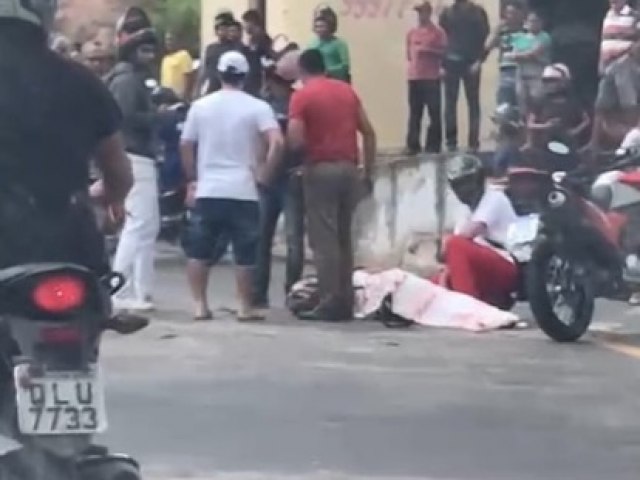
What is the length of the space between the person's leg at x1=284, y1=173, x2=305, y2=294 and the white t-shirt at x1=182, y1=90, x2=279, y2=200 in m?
0.99

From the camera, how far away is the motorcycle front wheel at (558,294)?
1385 centimetres

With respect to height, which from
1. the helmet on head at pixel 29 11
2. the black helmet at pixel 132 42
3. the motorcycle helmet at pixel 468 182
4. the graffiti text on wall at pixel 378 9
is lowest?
the graffiti text on wall at pixel 378 9

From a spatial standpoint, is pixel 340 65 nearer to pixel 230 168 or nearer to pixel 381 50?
pixel 381 50

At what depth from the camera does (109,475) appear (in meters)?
7.00

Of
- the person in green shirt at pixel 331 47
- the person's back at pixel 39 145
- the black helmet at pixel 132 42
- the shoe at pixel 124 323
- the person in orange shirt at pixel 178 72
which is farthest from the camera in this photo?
the person in orange shirt at pixel 178 72

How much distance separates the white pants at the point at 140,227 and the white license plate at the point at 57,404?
8.49 meters

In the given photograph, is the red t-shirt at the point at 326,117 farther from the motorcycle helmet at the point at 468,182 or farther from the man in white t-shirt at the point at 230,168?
the motorcycle helmet at the point at 468,182

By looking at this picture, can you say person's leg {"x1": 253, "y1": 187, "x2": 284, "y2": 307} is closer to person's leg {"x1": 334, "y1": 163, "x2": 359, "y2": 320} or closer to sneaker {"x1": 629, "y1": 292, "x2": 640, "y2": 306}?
person's leg {"x1": 334, "y1": 163, "x2": 359, "y2": 320}

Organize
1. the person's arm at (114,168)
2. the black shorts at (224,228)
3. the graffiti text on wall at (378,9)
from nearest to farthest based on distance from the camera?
the person's arm at (114,168) → the black shorts at (224,228) → the graffiti text on wall at (378,9)

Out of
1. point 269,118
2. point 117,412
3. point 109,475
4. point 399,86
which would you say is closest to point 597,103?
point 399,86

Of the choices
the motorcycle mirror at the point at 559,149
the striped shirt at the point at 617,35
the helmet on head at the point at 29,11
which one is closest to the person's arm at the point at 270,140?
the motorcycle mirror at the point at 559,149

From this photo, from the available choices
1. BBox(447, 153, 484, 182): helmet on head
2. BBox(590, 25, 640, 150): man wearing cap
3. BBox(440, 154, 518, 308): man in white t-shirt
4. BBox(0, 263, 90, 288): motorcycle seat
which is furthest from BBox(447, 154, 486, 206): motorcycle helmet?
BBox(0, 263, 90, 288): motorcycle seat

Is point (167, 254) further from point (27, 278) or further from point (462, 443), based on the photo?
point (27, 278)

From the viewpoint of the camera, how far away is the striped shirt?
2091 cm
